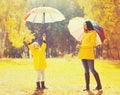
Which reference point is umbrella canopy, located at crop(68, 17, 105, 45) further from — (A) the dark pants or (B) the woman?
(A) the dark pants

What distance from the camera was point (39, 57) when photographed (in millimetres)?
3430

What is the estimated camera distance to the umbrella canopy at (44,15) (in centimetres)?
348

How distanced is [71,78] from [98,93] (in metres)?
0.48

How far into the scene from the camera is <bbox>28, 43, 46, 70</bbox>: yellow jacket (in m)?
3.41

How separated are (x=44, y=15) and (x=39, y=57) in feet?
1.61

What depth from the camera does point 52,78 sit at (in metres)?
3.67

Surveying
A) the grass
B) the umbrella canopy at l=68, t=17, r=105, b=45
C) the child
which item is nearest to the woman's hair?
the umbrella canopy at l=68, t=17, r=105, b=45

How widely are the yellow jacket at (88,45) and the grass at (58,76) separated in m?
0.41

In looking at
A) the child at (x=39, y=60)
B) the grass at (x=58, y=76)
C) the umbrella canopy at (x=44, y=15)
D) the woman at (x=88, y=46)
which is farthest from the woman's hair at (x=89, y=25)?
the grass at (x=58, y=76)

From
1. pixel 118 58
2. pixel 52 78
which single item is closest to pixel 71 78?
pixel 52 78

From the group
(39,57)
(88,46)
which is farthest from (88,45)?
(39,57)

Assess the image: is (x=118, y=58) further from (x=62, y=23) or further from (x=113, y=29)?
(x=62, y=23)

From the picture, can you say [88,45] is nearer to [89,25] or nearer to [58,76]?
[89,25]

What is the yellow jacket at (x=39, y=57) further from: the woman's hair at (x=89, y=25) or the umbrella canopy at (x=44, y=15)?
the woman's hair at (x=89, y=25)
